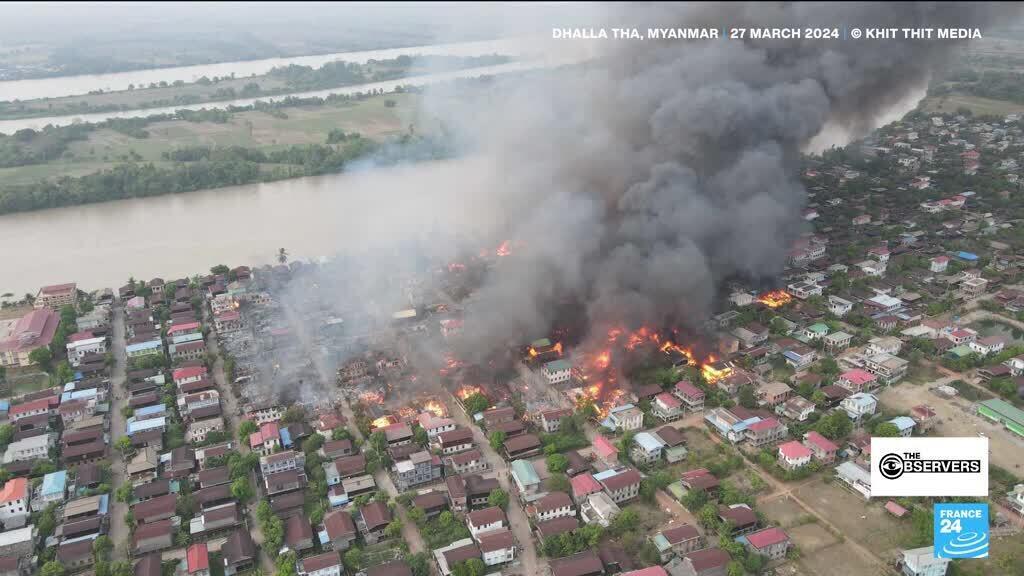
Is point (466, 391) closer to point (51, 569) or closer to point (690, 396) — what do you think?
point (690, 396)

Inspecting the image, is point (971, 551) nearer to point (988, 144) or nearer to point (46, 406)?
point (46, 406)

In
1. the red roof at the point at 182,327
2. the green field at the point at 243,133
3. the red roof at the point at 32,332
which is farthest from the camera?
the green field at the point at 243,133

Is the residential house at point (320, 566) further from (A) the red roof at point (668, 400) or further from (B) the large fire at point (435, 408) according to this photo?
(A) the red roof at point (668, 400)

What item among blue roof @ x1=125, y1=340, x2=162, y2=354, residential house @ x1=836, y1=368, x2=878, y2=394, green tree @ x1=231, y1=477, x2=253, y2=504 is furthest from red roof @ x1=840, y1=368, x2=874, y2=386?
blue roof @ x1=125, y1=340, x2=162, y2=354

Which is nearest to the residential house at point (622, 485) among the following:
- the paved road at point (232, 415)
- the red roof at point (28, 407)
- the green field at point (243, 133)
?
the paved road at point (232, 415)

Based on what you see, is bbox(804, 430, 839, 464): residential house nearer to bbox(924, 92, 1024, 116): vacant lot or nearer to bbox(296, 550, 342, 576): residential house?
bbox(296, 550, 342, 576): residential house

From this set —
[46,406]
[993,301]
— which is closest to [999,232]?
[993,301]
